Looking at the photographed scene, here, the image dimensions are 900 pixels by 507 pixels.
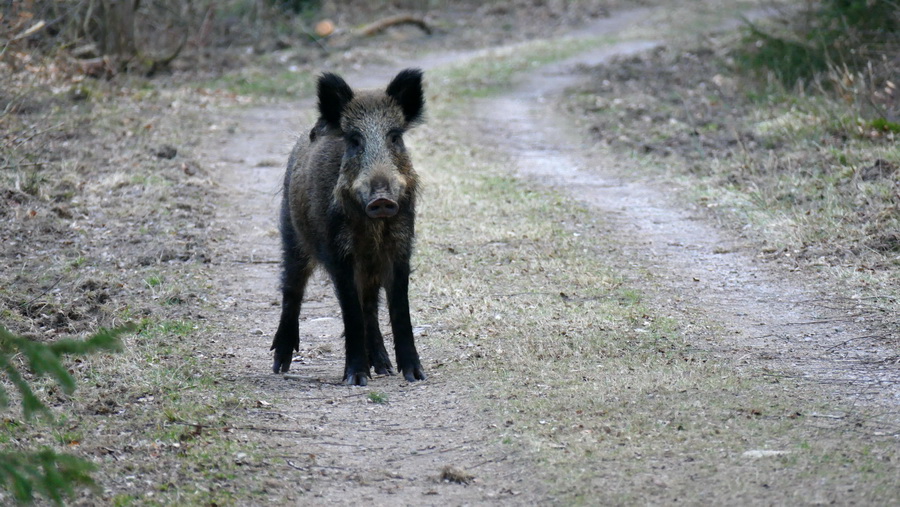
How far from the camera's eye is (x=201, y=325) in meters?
7.12

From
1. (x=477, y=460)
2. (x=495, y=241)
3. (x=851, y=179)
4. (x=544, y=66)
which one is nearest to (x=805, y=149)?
(x=851, y=179)

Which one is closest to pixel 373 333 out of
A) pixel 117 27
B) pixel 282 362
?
pixel 282 362

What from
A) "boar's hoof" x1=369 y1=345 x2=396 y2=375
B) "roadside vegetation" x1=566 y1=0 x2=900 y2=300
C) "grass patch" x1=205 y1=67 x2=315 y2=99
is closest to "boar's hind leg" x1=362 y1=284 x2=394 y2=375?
"boar's hoof" x1=369 y1=345 x2=396 y2=375

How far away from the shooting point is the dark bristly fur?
601cm

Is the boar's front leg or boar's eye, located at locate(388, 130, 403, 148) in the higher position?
boar's eye, located at locate(388, 130, 403, 148)

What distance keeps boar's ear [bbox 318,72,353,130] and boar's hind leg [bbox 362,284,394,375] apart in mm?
1090

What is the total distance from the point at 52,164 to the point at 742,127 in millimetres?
9306

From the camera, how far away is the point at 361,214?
6.03 m

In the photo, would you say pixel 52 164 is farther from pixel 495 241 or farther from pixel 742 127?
pixel 742 127

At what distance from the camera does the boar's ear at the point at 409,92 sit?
6.42 meters

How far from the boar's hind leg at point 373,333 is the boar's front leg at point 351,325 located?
0.67 feet

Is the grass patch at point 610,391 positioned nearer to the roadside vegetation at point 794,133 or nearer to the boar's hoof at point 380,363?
the boar's hoof at point 380,363

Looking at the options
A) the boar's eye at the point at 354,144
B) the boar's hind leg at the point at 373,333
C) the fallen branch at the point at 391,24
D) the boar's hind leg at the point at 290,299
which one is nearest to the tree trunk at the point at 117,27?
the fallen branch at the point at 391,24

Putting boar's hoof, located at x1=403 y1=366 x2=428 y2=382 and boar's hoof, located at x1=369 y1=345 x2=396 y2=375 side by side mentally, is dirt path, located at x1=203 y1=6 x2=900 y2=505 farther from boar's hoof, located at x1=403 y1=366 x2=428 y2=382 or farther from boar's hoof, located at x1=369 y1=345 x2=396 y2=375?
boar's hoof, located at x1=369 y1=345 x2=396 y2=375
